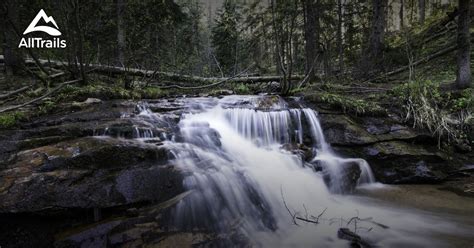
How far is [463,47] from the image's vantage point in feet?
24.6

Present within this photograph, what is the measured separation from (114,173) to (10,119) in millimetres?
2702

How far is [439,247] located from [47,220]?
4475 mm

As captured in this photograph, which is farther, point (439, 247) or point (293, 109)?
point (293, 109)

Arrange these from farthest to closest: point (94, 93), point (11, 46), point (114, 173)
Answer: point (11, 46), point (94, 93), point (114, 173)

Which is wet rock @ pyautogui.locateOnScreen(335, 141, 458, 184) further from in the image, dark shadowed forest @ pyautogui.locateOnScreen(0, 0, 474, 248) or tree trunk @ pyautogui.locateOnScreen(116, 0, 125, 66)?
tree trunk @ pyautogui.locateOnScreen(116, 0, 125, 66)

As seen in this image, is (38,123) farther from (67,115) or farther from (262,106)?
(262,106)

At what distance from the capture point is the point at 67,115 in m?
5.83

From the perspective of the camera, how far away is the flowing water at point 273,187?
12.2ft

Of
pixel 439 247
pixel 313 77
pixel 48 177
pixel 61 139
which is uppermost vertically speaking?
pixel 313 77

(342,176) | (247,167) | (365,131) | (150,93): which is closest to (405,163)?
(365,131)

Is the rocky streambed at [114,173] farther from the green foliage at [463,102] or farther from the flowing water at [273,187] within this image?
the green foliage at [463,102]

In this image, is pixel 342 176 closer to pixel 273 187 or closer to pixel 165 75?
pixel 273 187

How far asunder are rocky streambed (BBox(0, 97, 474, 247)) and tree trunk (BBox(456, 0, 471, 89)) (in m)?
2.72

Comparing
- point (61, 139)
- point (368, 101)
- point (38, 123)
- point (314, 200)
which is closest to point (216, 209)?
point (314, 200)
